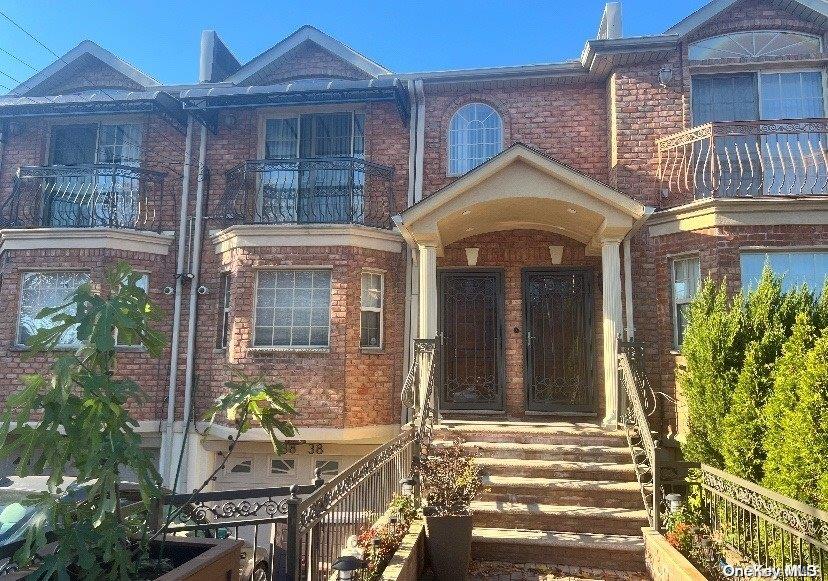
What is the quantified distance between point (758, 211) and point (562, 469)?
4.81 m

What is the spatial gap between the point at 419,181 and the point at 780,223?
Result: 5.67 m

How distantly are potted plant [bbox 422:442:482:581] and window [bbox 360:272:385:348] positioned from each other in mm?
4042

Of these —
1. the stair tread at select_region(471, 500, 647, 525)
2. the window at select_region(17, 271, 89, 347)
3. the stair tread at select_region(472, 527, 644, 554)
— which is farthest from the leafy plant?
the window at select_region(17, 271, 89, 347)

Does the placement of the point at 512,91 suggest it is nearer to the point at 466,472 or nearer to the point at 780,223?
the point at 780,223

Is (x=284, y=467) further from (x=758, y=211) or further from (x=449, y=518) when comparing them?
(x=758, y=211)

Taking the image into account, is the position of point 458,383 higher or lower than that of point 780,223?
lower

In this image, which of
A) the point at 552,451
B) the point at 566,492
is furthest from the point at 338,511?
the point at 552,451

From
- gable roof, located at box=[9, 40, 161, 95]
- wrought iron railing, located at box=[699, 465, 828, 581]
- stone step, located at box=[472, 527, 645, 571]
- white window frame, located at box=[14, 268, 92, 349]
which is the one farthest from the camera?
gable roof, located at box=[9, 40, 161, 95]

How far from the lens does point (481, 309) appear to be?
372 inches

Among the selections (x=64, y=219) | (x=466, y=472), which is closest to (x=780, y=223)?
(x=466, y=472)

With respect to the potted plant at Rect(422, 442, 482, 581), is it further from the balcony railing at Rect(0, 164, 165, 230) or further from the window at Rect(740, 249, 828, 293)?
the balcony railing at Rect(0, 164, 165, 230)

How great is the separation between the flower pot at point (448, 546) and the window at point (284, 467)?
4.81 meters

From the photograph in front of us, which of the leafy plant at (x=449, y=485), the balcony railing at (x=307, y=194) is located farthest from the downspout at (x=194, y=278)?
the leafy plant at (x=449, y=485)

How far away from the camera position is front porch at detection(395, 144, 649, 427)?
8.73m
